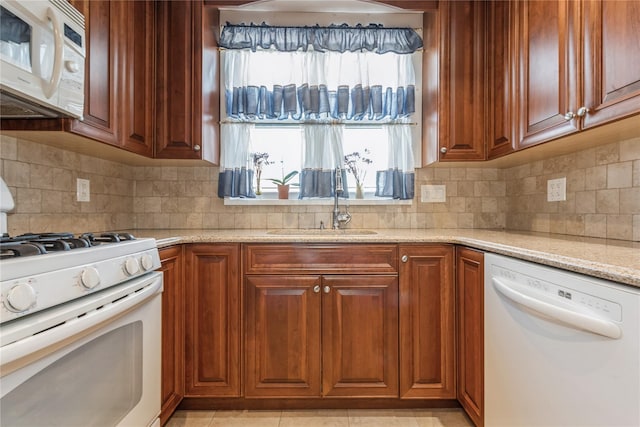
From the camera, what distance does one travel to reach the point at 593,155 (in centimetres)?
164

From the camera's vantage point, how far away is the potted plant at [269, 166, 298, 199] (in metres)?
2.34

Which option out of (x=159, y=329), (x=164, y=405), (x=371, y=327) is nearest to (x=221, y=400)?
(x=164, y=405)

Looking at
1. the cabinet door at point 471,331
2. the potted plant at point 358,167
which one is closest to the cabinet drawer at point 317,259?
the cabinet door at point 471,331

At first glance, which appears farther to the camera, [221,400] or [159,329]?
[221,400]

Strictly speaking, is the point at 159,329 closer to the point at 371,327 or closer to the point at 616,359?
the point at 371,327

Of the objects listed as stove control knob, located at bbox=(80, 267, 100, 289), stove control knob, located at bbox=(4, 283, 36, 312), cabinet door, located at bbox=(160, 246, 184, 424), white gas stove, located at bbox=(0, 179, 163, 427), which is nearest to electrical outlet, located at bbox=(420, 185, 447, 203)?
cabinet door, located at bbox=(160, 246, 184, 424)

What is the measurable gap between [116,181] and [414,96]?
2.01m

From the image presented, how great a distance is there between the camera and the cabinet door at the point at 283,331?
172 cm

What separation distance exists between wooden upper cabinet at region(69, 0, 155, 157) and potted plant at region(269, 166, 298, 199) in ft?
2.65

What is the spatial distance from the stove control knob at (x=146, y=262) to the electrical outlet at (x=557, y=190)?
206 centimetres

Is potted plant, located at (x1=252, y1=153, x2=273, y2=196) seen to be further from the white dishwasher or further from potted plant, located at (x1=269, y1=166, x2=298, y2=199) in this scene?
the white dishwasher

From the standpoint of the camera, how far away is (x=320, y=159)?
2.32 m

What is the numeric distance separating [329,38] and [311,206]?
44.4 inches

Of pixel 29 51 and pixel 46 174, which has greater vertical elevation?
pixel 29 51
